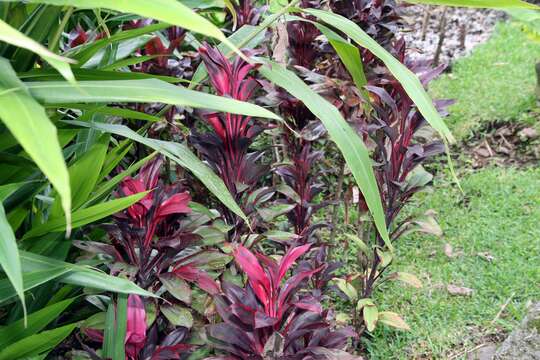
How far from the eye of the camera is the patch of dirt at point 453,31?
5828mm

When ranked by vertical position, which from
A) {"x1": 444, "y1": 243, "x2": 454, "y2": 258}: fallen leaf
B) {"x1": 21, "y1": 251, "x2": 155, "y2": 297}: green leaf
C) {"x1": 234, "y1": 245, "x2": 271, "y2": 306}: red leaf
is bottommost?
{"x1": 444, "y1": 243, "x2": 454, "y2": 258}: fallen leaf

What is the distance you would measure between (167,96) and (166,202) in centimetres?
57

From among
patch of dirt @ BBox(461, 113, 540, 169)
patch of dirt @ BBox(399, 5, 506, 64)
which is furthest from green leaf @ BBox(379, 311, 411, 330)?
patch of dirt @ BBox(399, 5, 506, 64)

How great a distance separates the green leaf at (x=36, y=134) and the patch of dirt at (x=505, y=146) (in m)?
3.40

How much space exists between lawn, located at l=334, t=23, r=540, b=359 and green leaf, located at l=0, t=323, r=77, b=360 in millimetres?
1248

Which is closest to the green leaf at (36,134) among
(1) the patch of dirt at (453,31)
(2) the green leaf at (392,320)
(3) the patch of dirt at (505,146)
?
(2) the green leaf at (392,320)

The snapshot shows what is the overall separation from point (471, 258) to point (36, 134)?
8.20 feet

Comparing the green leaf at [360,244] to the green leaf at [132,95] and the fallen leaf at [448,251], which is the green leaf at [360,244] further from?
the green leaf at [132,95]

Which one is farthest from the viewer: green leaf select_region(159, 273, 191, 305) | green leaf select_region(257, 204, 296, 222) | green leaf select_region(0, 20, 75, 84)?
green leaf select_region(257, 204, 296, 222)

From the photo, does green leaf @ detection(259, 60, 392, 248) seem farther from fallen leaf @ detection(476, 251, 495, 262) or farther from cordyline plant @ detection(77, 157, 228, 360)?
fallen leaf @ detection(476, 251, 495, 262)

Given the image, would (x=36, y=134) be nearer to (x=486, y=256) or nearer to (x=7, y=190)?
(x=7, y=190)

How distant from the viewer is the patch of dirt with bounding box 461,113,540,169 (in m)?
3.93

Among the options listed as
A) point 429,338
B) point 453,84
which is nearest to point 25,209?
point 429,338

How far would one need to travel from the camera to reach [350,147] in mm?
1395
